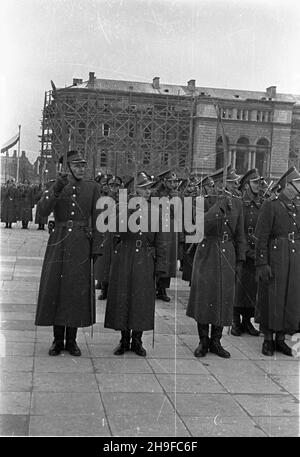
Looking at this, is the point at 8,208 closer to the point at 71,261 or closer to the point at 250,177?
the point at 250,177

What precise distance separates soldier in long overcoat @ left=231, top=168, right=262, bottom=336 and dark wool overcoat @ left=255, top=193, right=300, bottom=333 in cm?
98

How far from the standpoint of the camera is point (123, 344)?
641 centimetres

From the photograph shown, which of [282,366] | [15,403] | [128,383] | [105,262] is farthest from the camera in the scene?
[105,262]

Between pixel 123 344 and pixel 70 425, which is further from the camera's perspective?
pixel 123 344

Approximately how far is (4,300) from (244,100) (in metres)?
63.9

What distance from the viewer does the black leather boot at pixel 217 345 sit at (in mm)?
6426

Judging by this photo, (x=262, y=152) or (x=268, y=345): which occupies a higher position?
(x=262, y=152)

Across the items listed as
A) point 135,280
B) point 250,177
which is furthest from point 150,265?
point 250,177

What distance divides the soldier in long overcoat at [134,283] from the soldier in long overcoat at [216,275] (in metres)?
0.43

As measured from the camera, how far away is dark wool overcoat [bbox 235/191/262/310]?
7.64 m

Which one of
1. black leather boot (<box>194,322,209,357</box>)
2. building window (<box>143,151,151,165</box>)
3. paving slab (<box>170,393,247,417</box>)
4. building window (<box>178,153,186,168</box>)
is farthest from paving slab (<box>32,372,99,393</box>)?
building window (<box>178,153,186,168</box>)

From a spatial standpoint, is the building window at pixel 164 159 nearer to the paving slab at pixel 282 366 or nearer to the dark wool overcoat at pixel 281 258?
the dark wool overcoat at pixel 281 258

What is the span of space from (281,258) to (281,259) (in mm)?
10
